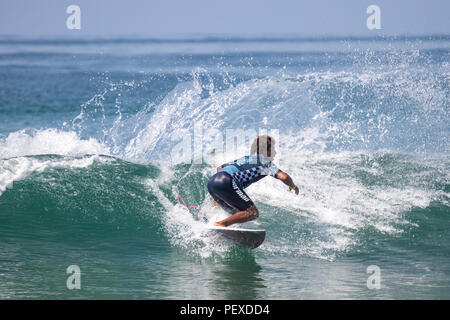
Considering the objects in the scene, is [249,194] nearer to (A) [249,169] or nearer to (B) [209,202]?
(B) [209,202]

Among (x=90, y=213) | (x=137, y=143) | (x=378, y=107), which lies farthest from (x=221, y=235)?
(x=378, y=107)

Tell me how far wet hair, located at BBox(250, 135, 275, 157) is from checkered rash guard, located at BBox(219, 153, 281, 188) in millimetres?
52

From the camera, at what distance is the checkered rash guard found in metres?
8.08

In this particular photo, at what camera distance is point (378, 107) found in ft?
55.4

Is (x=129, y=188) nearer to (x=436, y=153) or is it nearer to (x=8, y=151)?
(x=8, y=151)

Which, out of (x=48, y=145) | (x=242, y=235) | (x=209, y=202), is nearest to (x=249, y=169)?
(x=242, y=235)

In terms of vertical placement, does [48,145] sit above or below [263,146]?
above

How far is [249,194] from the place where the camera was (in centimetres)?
1099

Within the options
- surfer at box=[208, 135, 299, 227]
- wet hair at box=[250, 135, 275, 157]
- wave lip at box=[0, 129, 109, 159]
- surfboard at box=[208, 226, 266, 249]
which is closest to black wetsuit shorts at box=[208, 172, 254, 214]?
surfer at box=[208, 135, 299, 227]

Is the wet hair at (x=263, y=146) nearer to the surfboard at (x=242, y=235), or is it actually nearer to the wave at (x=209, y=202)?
the surfboard at (x=242, y=235)

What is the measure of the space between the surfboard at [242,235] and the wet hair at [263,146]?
1.01m

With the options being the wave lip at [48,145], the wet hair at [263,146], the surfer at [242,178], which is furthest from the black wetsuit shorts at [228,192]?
the wave lip at [48,145]

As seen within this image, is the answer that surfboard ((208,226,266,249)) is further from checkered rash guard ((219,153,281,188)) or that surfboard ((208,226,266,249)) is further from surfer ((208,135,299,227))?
checkered rash guard ((219,153,281,188))

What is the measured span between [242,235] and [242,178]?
73 centimetres
